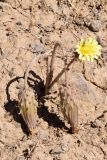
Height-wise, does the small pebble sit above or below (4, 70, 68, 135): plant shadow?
below

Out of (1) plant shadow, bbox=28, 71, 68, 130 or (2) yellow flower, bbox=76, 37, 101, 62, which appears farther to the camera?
(1) plant shadow, bbox=28, 71, 68, 130

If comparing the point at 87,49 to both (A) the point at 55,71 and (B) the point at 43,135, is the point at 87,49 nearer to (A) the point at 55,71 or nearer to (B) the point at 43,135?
(A) the point at 55,71

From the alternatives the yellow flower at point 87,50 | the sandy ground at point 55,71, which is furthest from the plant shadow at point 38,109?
the yellow flower at point 87,50

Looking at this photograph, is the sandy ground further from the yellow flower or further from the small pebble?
the yellow flower

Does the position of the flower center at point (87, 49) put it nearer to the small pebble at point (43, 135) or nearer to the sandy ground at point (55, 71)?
the sandy ground at point (55, 71)

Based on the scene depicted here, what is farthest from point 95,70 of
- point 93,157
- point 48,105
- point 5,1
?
point 5,1

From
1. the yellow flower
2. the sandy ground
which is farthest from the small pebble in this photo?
the yellow flower

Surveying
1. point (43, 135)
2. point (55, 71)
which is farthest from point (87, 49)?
point (43, 135)

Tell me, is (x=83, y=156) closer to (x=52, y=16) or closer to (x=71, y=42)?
(x=71, y=42)

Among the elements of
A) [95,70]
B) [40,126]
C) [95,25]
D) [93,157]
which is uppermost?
[95,25]
